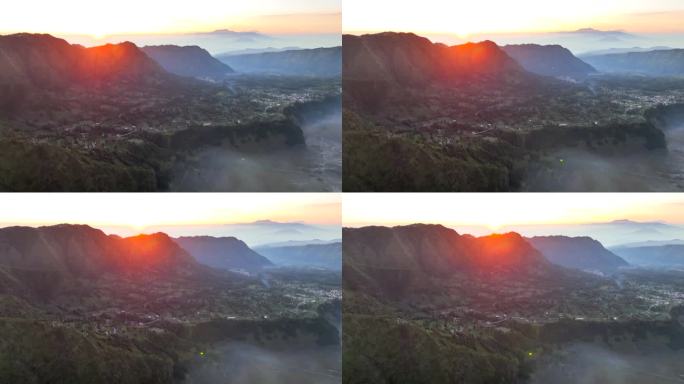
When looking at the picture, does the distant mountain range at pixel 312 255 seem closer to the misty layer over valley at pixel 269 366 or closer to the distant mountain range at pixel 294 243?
the distant mountain range at pixel 294 243

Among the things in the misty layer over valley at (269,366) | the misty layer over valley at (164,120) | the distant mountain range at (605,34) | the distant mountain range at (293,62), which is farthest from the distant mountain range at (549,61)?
the misty layer over valley at (269,366)

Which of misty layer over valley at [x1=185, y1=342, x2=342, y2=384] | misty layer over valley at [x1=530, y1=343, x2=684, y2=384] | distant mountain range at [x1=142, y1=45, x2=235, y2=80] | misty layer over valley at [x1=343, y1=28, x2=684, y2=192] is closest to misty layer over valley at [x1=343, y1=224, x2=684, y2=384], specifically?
misty layer over valley at [x1=530, y1=343, x2=684, y2=384]

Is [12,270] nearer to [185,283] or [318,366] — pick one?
[185,283]

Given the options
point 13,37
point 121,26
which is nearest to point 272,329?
point 121,26

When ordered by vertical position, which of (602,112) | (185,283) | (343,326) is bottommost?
(343,326)

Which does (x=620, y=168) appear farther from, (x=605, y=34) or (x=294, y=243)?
(x=294, y=243)

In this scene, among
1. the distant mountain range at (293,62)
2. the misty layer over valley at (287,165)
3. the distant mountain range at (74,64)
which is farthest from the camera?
the distant mountain range at (293,62)
